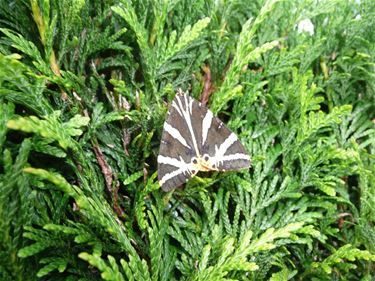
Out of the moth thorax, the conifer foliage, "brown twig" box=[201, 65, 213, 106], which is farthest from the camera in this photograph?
"brown twig" box=[201, 65, 213, 106]

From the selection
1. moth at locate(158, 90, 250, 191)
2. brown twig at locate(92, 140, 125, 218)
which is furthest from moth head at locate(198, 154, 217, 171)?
brown twig at locate(92, 140, 125, 218)

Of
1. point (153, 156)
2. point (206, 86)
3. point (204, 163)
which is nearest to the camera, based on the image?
point (204, 163)

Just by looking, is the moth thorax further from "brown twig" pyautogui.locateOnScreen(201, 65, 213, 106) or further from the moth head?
"brown twig" pyautogui.locateOnScreen(201, 65, 213, 106)

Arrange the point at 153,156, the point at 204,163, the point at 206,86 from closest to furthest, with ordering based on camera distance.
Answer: the point at 204,163, the point at 153,156, the point at 206,86

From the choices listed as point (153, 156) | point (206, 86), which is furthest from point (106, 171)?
point (206, 86)

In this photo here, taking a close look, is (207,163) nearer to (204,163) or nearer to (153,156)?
(204,163)

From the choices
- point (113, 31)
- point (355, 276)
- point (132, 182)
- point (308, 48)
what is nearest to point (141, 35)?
point (113, 31)
